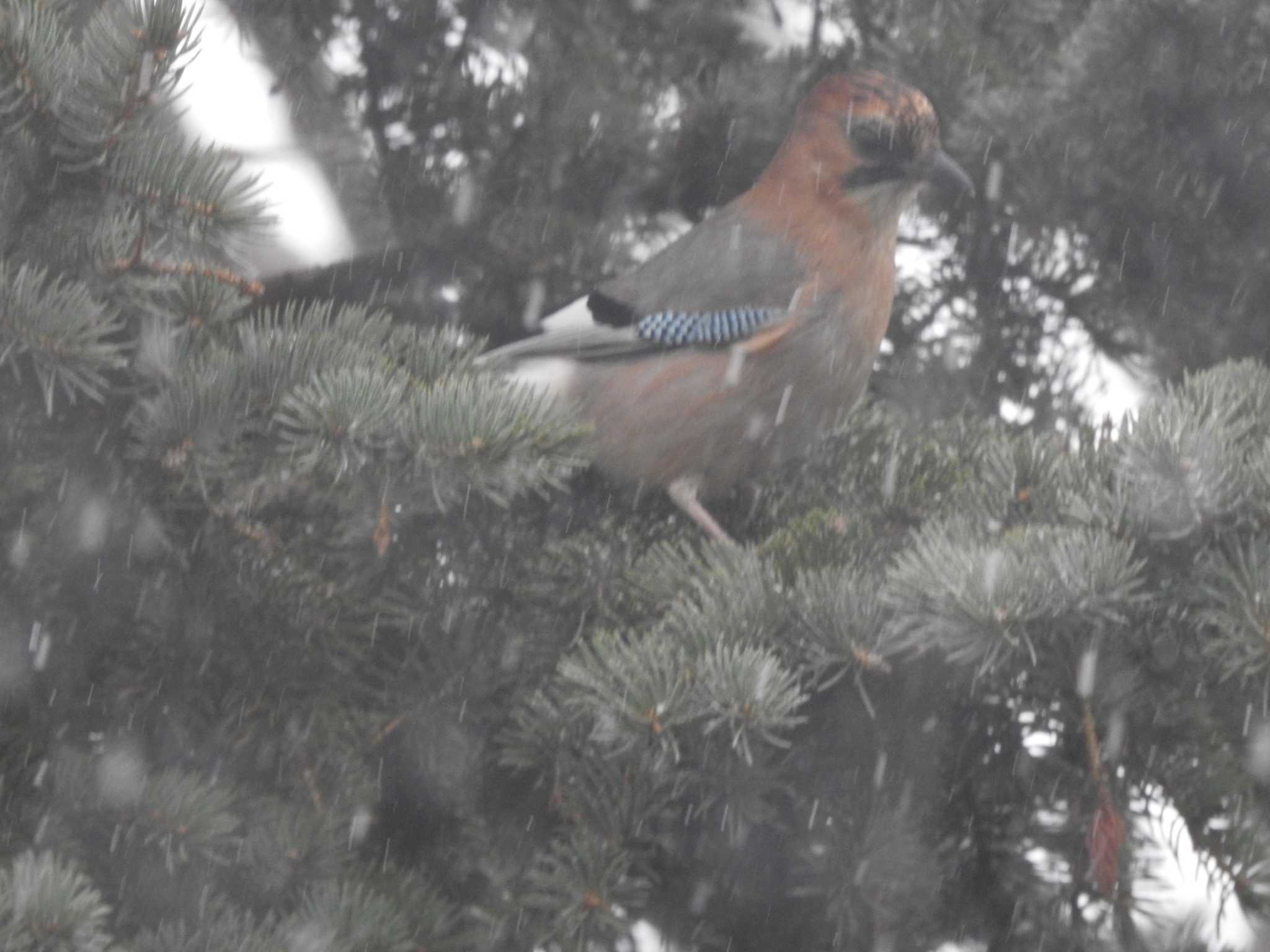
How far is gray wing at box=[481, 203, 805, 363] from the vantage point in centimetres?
312

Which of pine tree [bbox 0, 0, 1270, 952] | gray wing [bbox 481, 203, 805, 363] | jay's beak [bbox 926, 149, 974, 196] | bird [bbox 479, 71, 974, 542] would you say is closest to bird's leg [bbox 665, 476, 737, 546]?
bird [bbox 479, 71, 974, 542]

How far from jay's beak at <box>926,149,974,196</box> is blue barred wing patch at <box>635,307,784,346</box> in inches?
15.9

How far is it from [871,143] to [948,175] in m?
0.24

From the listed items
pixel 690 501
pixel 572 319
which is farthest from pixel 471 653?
pixel 572 319

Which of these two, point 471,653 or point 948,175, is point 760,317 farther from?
point 471,653

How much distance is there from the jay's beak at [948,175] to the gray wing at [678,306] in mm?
334

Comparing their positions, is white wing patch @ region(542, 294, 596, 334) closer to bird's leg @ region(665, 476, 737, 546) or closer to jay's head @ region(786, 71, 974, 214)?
bird's leg @ region(665, 476, 737, 546)

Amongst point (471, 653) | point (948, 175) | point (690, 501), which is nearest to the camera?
point (471, 653)

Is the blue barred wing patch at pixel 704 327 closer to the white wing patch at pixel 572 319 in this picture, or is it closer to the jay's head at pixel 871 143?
the white wing patch at pixel 572 319

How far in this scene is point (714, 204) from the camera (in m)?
3.72

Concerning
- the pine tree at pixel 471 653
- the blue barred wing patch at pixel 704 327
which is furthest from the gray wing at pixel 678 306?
the pine tree at pixel 471 653

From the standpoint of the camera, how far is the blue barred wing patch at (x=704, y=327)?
310 cm

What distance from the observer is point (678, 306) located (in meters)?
3.16

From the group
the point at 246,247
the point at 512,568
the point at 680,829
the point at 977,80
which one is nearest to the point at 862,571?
the point at 680,829
